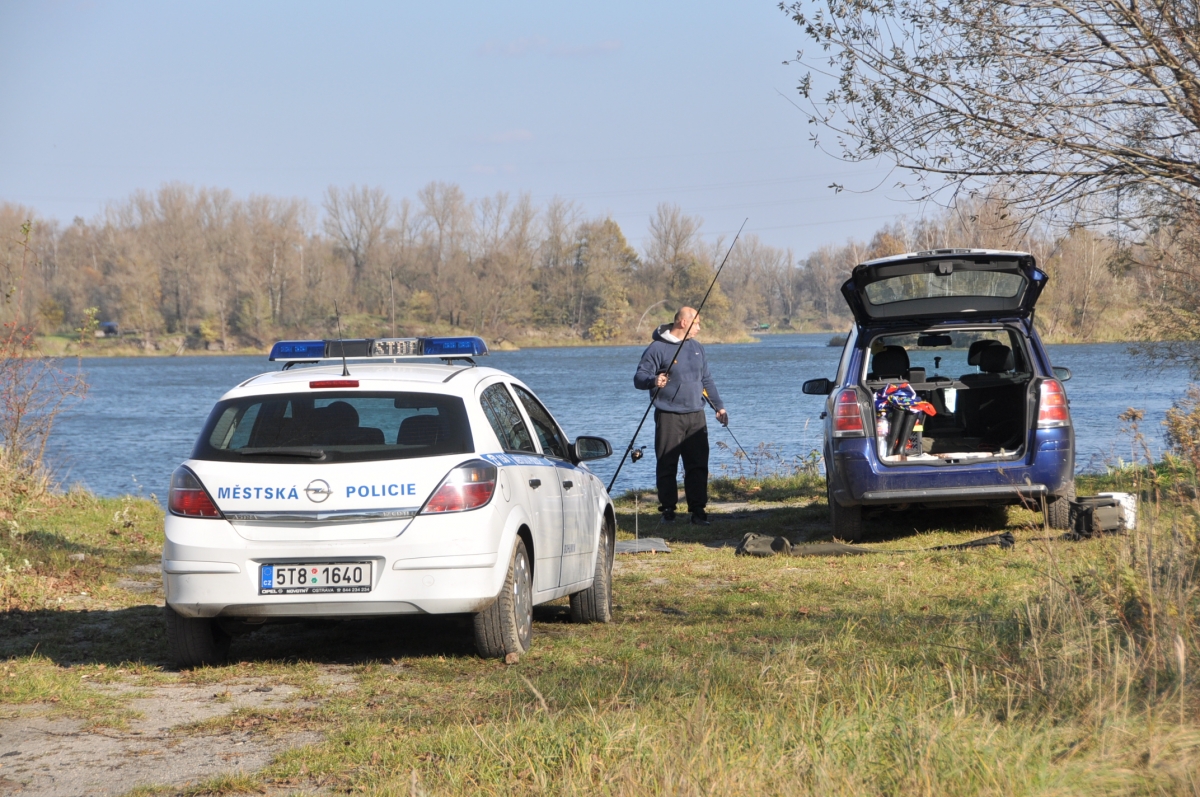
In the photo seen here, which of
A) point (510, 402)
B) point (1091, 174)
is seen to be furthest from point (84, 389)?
point (1091, 174)

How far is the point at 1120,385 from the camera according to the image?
38125 millimetres

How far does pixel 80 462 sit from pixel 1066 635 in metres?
26.2

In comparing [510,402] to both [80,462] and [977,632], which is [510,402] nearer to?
[977,632]

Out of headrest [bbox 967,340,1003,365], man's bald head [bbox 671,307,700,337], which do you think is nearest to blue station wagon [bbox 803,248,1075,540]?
headrest [bbox 967,340,1003,365]

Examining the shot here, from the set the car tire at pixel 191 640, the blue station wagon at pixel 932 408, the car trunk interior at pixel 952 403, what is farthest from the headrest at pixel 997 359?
the car tire at pixel 191 640

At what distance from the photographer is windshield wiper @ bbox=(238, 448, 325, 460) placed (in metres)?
5.99

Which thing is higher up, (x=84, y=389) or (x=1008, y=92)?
(x=1008, y=92)

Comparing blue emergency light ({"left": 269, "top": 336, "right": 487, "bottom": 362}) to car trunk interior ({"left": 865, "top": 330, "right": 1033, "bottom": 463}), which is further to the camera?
car trunk interior ({"left": 865, "top": 330, "right": 1033, "bottom": 463})

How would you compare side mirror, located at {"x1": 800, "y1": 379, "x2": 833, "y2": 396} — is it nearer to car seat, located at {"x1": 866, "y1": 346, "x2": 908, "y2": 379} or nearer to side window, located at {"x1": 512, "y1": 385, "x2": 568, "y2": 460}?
car seat, located at {"x1": 866, "y1": 346, "x2": 908, "y2": 379}

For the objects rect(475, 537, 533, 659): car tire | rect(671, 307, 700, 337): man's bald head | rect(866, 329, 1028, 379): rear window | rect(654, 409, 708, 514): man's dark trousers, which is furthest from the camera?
rect(654, 409, 708, 514): man's dark trousers

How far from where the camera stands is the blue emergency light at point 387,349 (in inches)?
282

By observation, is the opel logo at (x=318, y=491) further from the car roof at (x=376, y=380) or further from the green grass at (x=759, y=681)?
the green grass at (x=759, y=681)

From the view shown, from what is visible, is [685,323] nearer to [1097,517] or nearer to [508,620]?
[1097,517]

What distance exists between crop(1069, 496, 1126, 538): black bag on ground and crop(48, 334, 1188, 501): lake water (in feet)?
25.8
